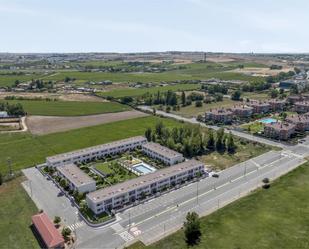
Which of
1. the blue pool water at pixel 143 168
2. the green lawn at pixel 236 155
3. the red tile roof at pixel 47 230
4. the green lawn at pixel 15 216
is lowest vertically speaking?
the green lawn at pixel 15 216

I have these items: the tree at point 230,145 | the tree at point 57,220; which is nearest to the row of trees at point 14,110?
the tree at point 57,220

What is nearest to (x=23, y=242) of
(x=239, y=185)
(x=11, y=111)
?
(x=239, y=185)

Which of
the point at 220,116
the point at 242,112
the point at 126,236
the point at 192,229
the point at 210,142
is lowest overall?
the point at 126,236

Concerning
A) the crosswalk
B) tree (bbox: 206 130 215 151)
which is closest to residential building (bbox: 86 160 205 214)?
the crosswalk

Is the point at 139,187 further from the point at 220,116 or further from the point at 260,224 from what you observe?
the point at 220,116

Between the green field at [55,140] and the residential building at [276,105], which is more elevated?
the residential building at [276,105]

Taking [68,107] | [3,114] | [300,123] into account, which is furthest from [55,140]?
[300,123]

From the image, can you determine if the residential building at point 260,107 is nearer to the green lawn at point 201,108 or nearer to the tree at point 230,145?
the green lawn at point 201,108

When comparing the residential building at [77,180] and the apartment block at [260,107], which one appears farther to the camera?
the apartment block at [260,107]
